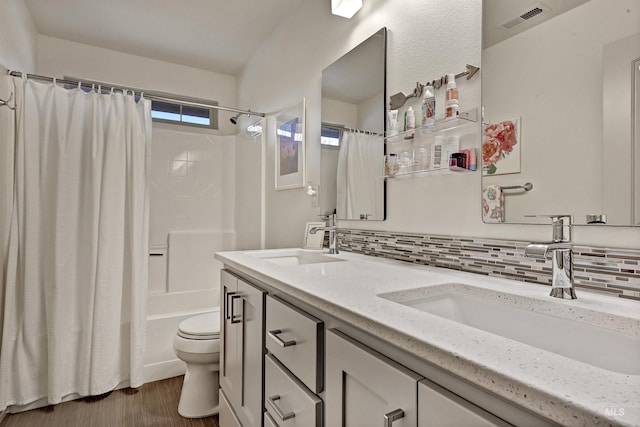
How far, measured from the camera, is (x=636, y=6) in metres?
0.80

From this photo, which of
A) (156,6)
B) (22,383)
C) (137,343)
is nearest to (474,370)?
(137,343)

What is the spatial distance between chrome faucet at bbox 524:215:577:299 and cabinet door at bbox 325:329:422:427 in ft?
1.46

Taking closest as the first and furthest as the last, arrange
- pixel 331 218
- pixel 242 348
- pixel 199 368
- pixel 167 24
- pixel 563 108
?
pixel 563 108, pixel 242 348, pixel 331 218, pixel 199 368, pixel 167 24

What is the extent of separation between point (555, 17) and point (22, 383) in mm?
3011

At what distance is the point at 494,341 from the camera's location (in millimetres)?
542

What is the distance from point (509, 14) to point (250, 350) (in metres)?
1.44

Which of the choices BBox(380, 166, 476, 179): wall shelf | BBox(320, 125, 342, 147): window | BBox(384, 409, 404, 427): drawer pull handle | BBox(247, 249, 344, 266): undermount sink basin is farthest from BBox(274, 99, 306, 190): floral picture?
BBox(384, 409, 404, 427): drawer pull handle

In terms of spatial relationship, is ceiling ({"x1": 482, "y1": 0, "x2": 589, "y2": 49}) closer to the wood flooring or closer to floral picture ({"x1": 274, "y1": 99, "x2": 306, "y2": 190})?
floral picture ({"x1": 274, "y1": 99, "x2": 306, "y2": 190})

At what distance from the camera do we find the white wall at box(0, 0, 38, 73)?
1.89m

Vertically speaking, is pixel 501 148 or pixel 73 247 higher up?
pixel 501 148

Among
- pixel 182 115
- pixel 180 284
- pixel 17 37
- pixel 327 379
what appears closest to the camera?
pixel 327 379

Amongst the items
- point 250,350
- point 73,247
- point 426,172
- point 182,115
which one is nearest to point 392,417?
point 250,350

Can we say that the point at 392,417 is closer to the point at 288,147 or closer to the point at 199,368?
the point at 199,368

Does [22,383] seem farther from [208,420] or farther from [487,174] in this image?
[487,174]
